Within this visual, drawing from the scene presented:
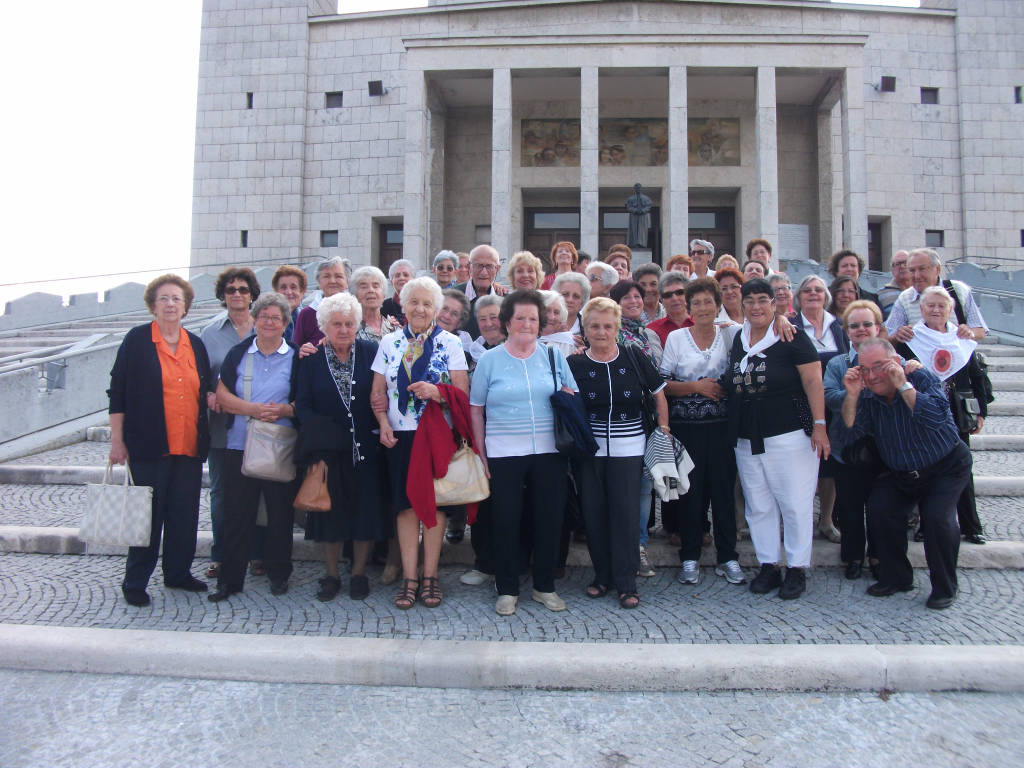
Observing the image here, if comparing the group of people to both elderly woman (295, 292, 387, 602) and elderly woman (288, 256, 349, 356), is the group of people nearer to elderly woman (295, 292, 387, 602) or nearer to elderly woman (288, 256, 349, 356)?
elderly woman (295, 292, 387, 602)

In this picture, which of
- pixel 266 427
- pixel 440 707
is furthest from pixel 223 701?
pixel 266 427

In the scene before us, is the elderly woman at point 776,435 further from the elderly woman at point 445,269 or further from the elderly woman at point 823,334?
the elderly woman at point 445,269

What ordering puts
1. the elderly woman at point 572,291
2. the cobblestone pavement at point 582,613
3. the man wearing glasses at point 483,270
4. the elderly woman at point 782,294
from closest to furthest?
the cobblestone pavement at point 582,613, the elderly woman at point 572,291, the elderly woman at point 782,294, the man wearing glasses at point 483,270

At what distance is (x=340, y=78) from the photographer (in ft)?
78.4

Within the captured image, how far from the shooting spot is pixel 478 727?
3008mm

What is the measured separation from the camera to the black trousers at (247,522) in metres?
4.31

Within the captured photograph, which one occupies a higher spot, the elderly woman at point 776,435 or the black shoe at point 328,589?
the elderly woman at point 776,435

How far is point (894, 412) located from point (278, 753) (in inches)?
154

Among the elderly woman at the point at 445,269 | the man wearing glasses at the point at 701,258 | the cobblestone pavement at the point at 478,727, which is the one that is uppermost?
the man wearing glasses at the point at 701,258

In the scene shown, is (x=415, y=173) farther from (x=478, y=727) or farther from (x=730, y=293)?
(x=478, y=727)

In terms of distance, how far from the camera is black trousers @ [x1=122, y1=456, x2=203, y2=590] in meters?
4.20

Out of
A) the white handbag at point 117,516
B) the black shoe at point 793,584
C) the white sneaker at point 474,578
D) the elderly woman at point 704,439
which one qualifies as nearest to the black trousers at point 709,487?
the elderly woman at point 704,439

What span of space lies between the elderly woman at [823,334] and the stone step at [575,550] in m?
0.22

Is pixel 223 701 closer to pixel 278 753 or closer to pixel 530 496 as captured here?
pixel 278 753
